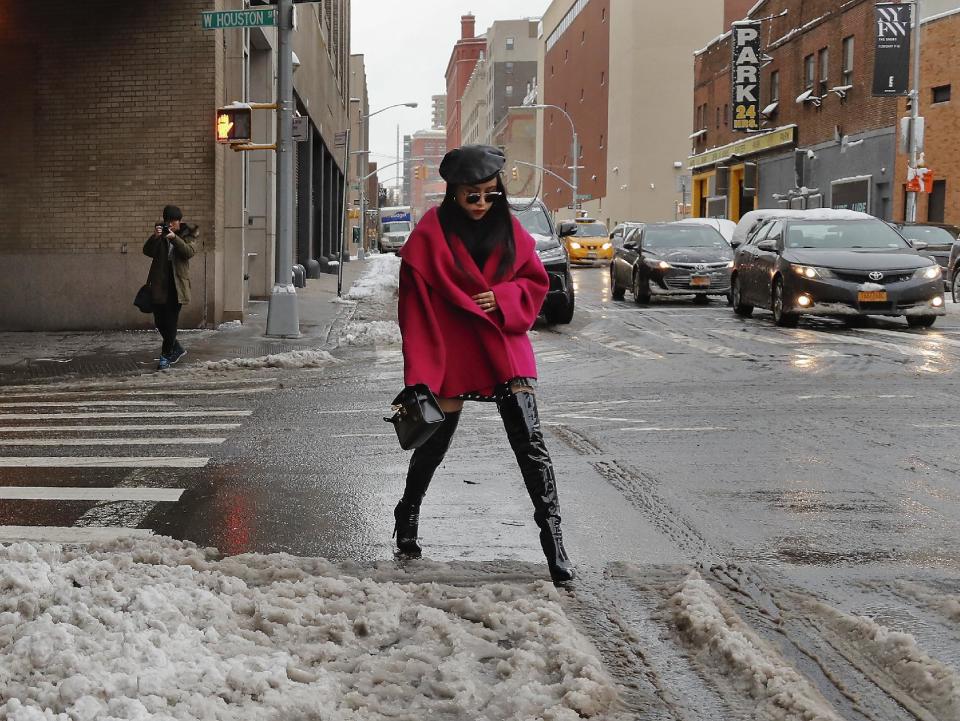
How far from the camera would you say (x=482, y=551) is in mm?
5727

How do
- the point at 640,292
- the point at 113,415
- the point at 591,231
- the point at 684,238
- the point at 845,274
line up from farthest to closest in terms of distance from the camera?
the point at 591,231 < the point at 684,238 < the point at 640,292 < the point at 845,274 < the point at 113,415

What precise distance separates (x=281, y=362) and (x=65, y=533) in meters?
8.54

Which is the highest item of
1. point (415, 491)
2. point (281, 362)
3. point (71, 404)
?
point (415, 491)

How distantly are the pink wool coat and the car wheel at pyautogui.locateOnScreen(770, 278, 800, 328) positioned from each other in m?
14.1

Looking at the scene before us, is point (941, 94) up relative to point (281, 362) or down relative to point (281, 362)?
up

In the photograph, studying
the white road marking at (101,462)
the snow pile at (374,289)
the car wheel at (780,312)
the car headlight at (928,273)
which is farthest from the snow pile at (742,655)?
the snow pile at (374,289)

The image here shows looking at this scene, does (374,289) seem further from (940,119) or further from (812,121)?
(812,121)

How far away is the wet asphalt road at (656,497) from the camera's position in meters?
4.48

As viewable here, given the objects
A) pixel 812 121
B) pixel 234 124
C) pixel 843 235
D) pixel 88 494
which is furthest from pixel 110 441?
pixel 812 121

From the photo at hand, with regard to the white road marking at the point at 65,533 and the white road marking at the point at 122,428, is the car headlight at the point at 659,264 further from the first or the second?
the white road marking at the point at 65,533

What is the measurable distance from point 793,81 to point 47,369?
40.4 m

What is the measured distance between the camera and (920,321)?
735 inches

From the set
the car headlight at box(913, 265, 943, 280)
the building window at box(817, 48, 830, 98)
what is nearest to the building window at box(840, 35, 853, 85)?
the building window at box(817, 48, 830, 98)

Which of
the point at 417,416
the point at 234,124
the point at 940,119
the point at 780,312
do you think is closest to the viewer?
the point at 417,416
